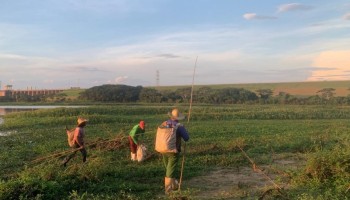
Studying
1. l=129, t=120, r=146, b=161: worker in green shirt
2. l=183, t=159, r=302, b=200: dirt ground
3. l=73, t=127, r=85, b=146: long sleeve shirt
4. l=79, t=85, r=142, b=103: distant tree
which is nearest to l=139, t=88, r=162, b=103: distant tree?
l=79, t=85, r=142, b=103: distant tree

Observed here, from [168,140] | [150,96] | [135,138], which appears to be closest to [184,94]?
[150,96]

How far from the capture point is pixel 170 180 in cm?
842

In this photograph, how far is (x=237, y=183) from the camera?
9188mm

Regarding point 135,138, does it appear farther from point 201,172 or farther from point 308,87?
point 308,87

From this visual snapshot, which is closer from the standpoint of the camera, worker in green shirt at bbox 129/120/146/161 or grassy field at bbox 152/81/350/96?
worker in green shirt at bbox 129/120/146/161

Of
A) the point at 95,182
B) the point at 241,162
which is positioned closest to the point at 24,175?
the point at 95,182

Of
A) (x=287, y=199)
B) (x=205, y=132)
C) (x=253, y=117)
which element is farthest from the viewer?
(x=253, y=117)

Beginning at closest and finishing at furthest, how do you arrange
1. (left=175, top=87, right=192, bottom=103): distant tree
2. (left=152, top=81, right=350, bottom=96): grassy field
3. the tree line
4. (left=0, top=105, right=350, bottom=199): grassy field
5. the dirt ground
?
(left=0, top=105, right=350, bottom=199): grassy field → the dirt ground → the tree line → (left=175, top=87, right=192, bottom=103): distant tree → (left=152, top=81, right=350, bottom=96): grassy field

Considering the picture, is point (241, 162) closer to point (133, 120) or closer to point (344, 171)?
point (344, 171)

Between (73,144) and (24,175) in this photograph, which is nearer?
(24,175)

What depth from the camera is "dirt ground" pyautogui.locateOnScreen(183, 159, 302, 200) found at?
26.0 feet

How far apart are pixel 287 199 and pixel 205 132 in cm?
1157

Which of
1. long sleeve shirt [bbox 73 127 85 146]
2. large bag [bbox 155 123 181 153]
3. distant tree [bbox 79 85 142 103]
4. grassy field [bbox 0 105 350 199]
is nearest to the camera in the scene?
grassy field [bbox 0 105 350 199]

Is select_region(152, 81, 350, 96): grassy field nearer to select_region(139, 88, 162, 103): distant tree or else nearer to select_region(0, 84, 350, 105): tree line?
select_region(0, 84, 350, 105): tree line
